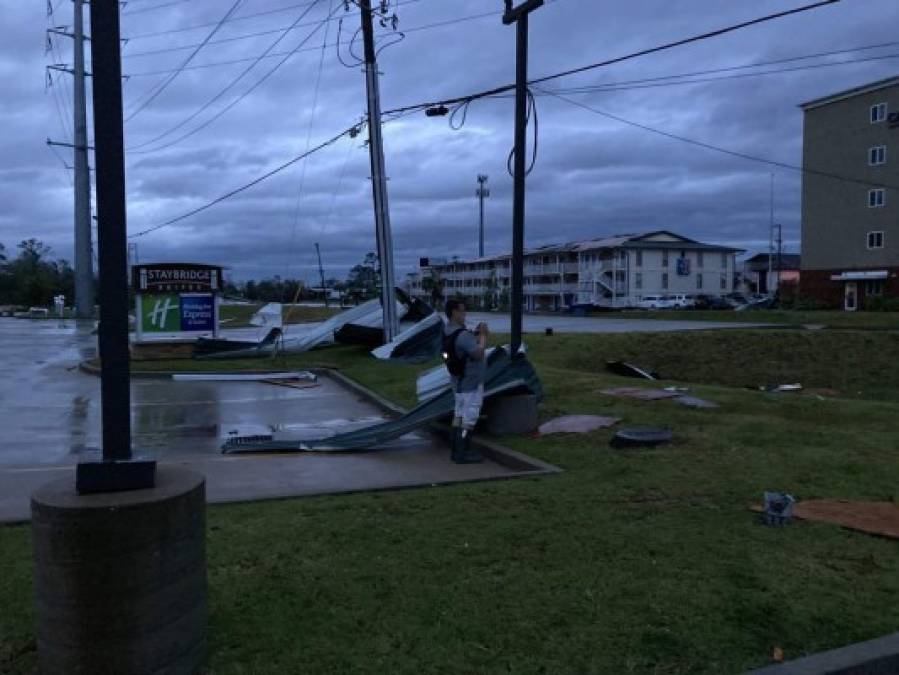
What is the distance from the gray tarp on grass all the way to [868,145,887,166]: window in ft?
205

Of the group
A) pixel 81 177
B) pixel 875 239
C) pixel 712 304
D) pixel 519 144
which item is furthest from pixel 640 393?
pixel 712 304

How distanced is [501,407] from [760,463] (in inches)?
129

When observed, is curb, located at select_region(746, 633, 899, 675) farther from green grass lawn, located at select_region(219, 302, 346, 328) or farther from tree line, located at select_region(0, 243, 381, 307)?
tree line, located at select_region(0, 243, 381, 307)

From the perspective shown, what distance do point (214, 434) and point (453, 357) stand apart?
4406mm

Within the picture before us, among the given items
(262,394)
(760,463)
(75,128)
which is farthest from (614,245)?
(760,463)

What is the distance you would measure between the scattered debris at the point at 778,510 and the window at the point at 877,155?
2582 inches

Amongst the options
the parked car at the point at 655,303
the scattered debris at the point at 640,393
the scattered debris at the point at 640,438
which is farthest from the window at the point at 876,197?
the scattered debris at the point at 640,438

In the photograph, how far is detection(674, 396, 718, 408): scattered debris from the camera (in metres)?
11.1

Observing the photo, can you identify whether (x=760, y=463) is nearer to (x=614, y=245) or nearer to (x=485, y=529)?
(x=485, y=529)

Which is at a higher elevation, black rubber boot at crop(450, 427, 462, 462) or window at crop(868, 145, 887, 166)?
window at crop(868, 145, 887, 166)

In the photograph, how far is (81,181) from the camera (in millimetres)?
56156

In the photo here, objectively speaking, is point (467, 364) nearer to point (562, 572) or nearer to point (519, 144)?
point (519, 144)

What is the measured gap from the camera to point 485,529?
5.84 metres

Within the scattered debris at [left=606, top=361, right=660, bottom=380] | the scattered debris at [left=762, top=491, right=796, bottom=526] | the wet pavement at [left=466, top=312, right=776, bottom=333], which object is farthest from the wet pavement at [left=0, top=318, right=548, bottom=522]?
the wet pavement at [left=466, top=312, right=776, bottom=333]
